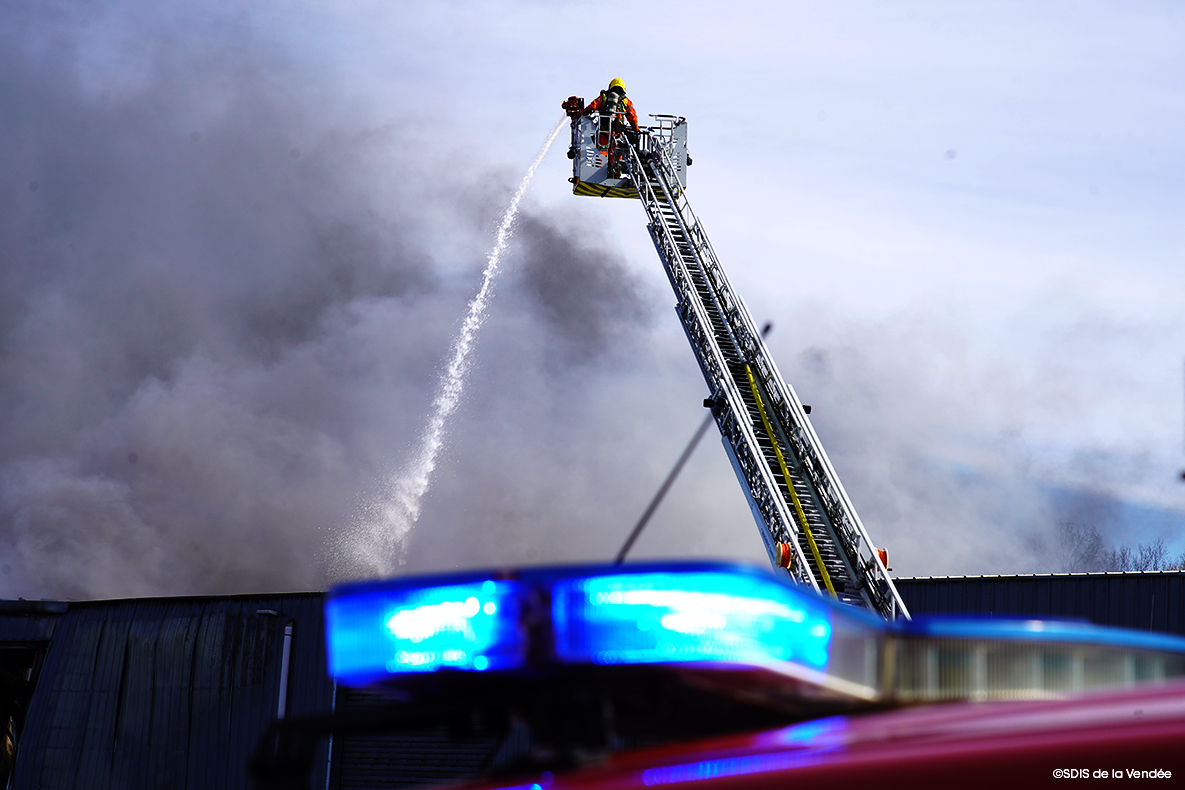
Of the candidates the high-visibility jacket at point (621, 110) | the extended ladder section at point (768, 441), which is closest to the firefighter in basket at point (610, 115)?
the high-visibility jacket at point (621, 110)

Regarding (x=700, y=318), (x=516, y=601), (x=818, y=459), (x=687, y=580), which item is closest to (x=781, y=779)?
(x=687, y=580)

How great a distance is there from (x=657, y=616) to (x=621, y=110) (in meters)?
23.9

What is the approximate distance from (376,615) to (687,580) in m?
0.69

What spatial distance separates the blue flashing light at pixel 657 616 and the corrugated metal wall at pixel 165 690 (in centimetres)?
1778

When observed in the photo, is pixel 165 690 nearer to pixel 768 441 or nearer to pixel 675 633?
pixel 768 441

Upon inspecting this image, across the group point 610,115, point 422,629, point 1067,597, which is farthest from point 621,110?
point 422,629

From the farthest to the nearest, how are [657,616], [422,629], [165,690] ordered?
[165,690]
[422,629]
[657,616]

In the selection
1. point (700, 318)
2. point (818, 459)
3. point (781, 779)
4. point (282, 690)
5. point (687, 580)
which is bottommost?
point (781, 779)

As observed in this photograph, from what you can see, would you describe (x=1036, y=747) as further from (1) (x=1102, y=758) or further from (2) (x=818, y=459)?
(2) (x=818, y=459)

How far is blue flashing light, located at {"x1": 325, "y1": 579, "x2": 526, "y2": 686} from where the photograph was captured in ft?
6.68

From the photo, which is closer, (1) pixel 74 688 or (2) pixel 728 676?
(2) pixel 728 676

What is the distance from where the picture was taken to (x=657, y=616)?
6.38 feet

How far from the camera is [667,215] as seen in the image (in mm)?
22609

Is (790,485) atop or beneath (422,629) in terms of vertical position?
atop
